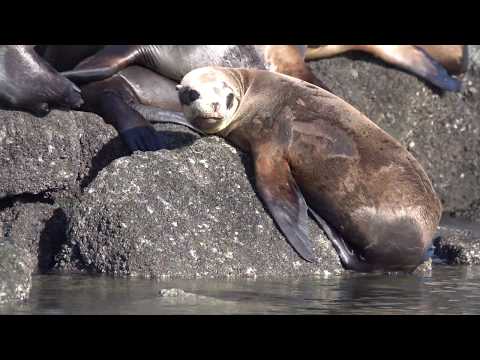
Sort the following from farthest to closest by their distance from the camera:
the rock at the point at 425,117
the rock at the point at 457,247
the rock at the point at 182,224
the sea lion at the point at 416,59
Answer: the sea lion at the point at 416,59 → the rock at the point at 425,117 → the rock at the point at 457,247 → the rock at the point at 182,224

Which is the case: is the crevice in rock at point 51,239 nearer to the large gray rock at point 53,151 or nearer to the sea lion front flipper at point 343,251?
the large gray rock at point 53,151

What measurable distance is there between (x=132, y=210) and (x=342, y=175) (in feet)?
5.11

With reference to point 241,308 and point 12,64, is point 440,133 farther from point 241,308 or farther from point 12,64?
point 241,308

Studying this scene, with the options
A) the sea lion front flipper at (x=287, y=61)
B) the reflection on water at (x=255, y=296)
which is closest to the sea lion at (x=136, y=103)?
the sea lion front flipper at (x=287, y=61)

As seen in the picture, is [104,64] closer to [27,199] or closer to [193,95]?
[193,95]

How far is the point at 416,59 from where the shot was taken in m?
11.4

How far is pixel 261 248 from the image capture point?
7.70 m

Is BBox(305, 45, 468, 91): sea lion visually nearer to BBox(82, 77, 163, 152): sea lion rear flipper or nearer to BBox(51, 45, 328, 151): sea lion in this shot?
BBox(51, 45, 328, 151): sea lion

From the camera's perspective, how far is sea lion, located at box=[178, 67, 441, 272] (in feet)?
26.8

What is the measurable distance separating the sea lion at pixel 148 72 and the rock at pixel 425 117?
48 cm

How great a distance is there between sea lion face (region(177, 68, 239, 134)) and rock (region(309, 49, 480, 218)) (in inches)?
89.6

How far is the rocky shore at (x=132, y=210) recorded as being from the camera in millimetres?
7387

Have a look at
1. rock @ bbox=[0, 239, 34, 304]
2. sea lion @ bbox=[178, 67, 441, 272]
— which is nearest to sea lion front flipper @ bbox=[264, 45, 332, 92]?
sea lion @ bbox=[178, 67, 441, 272]
